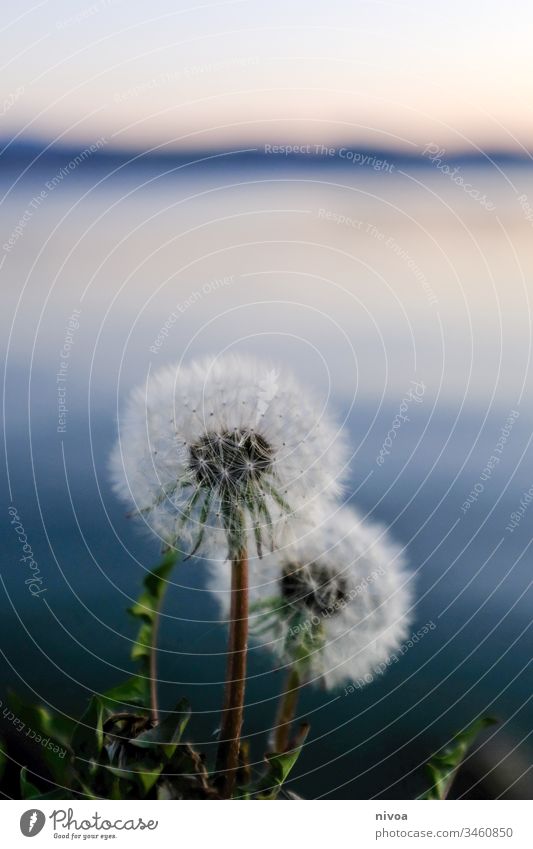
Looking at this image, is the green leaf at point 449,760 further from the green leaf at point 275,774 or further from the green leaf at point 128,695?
the green leaf at point 128,695

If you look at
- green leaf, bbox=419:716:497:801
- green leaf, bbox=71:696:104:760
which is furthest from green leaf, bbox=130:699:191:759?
green leaf, bbox=419:716:497:801

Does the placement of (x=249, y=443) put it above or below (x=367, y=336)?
below

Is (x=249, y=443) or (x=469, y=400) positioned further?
(x=469, y=400)

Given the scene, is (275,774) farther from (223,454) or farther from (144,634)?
(223,454)

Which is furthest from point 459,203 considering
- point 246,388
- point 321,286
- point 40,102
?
point 40,102
